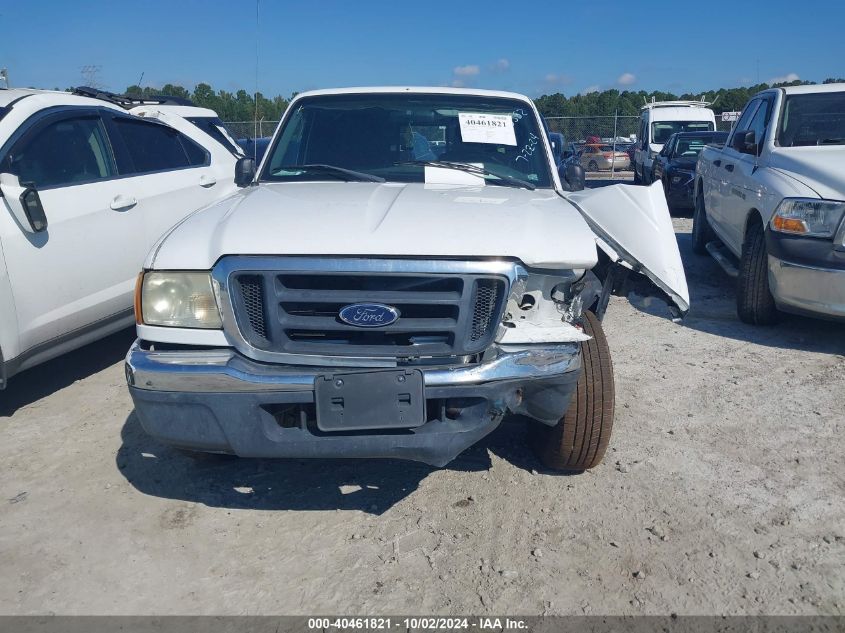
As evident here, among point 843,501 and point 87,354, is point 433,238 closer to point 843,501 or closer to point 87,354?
point 843,501

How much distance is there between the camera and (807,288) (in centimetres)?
505

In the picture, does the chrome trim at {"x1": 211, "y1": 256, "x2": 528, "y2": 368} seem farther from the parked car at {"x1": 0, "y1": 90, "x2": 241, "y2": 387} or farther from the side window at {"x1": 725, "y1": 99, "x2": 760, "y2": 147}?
the side window at {"x1": 725, "y1": 99, "x2": 760, "y2": 147}

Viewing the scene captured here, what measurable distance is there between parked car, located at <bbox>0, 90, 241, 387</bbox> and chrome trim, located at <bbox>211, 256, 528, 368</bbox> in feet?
6.44

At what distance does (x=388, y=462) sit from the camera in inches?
146

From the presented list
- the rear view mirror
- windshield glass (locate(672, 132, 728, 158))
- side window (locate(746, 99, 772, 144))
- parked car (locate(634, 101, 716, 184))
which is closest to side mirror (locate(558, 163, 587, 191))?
side window (locate(746, 99, 772, 144))

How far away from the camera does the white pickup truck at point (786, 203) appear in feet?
16.4

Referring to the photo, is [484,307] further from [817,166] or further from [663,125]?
[663,125]

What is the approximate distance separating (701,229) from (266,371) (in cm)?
702

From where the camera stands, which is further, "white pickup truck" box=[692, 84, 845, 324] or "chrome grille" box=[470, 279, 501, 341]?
"white pickup truck" box=[692, 84, 845, 324]

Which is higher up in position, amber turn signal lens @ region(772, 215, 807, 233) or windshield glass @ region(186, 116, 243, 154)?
windshield glass @ region(186, 116, 243, 154)

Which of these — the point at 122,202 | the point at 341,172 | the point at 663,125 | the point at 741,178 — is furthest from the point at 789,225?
the point at 663,125

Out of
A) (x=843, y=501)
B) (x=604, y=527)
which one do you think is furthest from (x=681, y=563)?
(x=843, y=501)

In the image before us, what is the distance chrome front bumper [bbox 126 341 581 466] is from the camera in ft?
8.91

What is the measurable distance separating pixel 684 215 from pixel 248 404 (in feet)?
40.9
